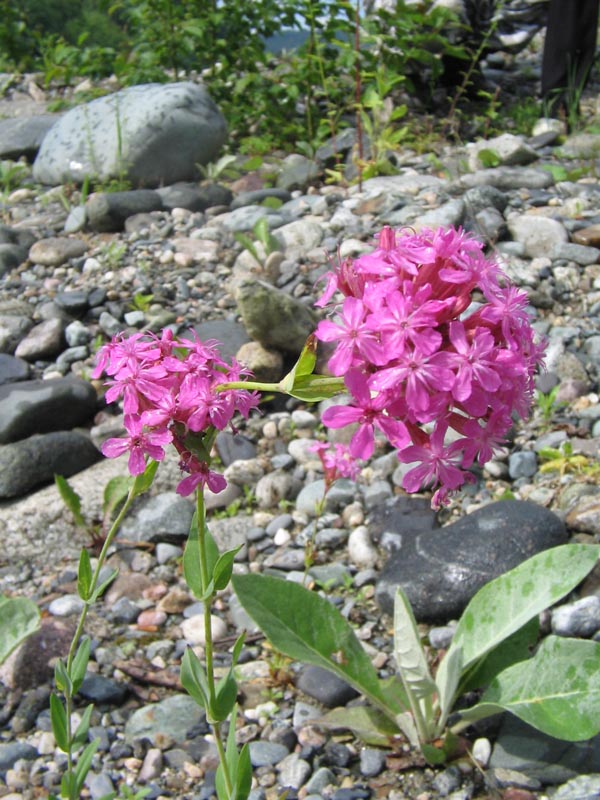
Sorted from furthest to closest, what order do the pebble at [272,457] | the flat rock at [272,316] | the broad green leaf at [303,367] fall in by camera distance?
1. the flat rock at [272,316]
2. the pebble at [272,457]
3. the broad green leaf at [303,367]

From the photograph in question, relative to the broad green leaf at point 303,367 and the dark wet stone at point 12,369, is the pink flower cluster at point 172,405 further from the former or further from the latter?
the dark wet stone at point 12,369

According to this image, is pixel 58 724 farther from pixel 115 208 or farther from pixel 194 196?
pixel 194 196

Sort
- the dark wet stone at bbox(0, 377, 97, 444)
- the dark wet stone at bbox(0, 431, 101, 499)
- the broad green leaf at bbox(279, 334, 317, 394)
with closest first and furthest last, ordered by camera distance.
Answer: the broad green leaf at bbox(279, 334, 317, 394) → the dark wet stone at bbox(0, 431, 101, 499) → the dark wet stone at bbox(0, 377, 97, 444)

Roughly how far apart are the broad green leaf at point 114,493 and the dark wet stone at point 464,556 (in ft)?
3.64

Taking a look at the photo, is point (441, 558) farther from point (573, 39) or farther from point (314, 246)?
point (573, 39)

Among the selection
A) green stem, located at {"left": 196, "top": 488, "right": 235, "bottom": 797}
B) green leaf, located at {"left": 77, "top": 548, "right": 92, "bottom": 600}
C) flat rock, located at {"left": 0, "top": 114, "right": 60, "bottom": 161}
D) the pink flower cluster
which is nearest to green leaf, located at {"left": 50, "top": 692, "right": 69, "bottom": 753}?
green leaf, located at {"left": 77, "top": 548, "right": 92, "bottom": 600}

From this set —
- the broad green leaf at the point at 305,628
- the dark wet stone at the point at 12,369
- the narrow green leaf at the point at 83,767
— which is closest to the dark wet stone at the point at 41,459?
the dark wet stone at the point at 12,369

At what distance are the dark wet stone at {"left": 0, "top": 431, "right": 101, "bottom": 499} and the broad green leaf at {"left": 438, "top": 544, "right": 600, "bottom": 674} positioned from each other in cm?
201

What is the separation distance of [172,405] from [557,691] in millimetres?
1366

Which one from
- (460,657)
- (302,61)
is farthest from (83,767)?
(302,61)

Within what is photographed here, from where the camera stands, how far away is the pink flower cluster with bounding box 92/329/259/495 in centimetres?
152

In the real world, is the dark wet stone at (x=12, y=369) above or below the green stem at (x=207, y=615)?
below

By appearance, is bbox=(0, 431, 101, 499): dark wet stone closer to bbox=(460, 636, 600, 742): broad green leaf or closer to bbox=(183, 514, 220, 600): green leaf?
bbox=(183, 514, 220, 600): green leaf

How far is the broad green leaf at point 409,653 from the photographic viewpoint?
7.72 ft
